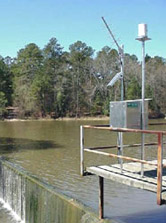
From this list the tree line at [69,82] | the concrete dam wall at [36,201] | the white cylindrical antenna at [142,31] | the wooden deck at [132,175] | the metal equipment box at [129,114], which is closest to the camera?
the wooden deck at [132,175]

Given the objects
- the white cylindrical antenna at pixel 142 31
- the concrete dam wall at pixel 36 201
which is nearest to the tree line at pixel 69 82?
the concrete dam wall at pixel 36 201

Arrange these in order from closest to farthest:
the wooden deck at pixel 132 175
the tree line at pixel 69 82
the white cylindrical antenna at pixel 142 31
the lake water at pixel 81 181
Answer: the wooden deck at pixel 132 175 < the white cylindrical antenna at pixel 142 31 < the lake water at pixel 81 181 < the tree line at pixel 69 82

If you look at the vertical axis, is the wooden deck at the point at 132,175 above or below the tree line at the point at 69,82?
below

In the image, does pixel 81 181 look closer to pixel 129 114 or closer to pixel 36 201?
pixel 36 201

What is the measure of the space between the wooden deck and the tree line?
47.6m

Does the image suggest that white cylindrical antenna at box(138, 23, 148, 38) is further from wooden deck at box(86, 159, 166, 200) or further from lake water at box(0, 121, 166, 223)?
lake water at box(0, 121, 166, 223)

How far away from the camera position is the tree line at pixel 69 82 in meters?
55.5

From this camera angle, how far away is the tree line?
5553 cm

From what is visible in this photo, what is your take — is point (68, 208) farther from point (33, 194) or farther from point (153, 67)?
point (153, 67)

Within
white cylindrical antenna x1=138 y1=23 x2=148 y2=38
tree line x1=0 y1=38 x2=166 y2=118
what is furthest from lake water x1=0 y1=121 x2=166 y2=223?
tree line x1=0 y1=38 x2=166 y2=118

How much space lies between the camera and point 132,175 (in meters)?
6.04

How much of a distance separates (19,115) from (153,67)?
23244mm

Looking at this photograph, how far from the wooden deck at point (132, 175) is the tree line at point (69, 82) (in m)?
47.6

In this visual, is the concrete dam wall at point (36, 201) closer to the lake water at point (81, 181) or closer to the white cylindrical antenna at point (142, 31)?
the lake water at point (81, 181)
